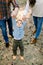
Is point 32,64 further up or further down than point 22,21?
further down

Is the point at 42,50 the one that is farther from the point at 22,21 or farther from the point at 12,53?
the point at 22,21

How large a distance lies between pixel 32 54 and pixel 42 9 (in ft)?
3.23

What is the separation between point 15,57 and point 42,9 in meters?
1.17

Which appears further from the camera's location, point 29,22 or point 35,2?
point 29,22

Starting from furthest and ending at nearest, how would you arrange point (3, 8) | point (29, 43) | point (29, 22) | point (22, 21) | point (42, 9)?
point (29, 22) < point (29, 43) < point (42, 9) < point (3, 8) < point (22, 21)

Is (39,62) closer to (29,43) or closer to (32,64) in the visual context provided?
(32,64)

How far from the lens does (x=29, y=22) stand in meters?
6.01

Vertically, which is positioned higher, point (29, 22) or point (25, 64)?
point (29, 22)

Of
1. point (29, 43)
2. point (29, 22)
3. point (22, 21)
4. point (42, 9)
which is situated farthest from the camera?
point (29, 22)

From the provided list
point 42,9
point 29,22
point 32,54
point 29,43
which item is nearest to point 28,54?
point 32,54

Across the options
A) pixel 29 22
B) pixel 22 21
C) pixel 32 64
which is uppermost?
pixel 22 21

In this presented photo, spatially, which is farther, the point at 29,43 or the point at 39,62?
the point at 29,43

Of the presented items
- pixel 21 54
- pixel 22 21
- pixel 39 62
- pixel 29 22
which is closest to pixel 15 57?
pixel 21 54

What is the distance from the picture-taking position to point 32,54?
4668 mm
